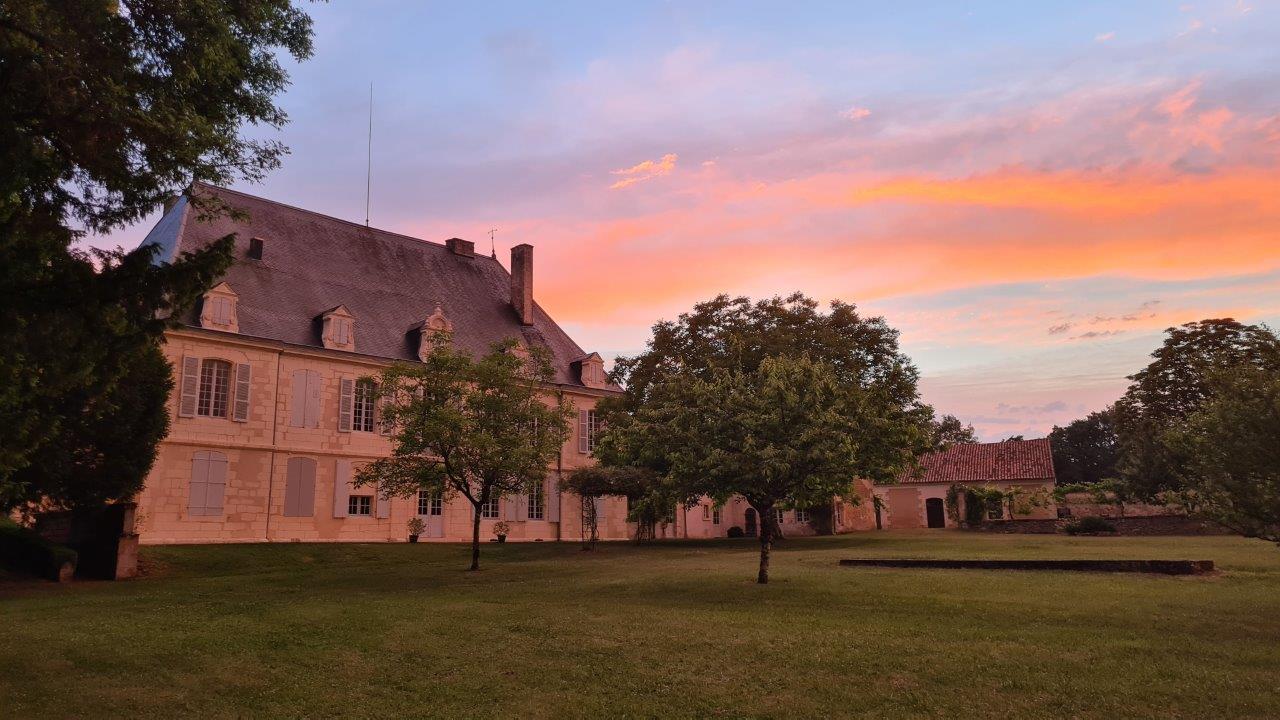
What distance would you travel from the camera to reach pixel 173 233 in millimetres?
33062

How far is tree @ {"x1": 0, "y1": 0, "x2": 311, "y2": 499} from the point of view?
30.5 feet

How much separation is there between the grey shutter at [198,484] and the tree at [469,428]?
10.7 metres

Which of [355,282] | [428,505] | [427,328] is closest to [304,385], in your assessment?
[427,328]

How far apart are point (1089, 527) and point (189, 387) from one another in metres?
38.9

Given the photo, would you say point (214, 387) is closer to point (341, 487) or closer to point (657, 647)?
point (341, 487)

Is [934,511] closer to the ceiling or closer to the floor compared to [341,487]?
closer to the floor

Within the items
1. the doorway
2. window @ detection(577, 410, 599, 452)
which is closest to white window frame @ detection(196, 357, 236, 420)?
window @ detection(577, 410, 599, 452)

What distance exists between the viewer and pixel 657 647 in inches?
439

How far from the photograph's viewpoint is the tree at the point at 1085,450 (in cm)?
8731

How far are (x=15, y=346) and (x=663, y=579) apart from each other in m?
13.9

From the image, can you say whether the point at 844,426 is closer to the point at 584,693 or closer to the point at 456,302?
the point at 584,693

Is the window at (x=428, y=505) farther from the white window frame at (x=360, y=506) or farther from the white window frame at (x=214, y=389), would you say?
the white window frame at (x=214, y=389)

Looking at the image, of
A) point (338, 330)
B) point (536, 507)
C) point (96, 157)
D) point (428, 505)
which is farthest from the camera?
point (536, 507)

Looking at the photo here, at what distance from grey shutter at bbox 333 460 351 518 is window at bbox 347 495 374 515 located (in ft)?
0.71
